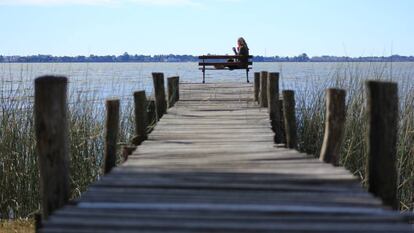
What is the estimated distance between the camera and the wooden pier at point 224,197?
3.55 metres

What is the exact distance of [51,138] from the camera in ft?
14.5

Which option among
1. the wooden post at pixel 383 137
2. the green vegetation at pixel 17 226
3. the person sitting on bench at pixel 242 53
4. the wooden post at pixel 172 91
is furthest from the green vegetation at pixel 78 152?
the person sitting on bench at pixel 242 53

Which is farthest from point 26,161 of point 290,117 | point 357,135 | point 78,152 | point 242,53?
point 242,53

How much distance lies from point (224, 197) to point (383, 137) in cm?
120

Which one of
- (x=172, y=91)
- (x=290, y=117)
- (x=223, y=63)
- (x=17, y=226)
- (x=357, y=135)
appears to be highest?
(x=223, y=63)

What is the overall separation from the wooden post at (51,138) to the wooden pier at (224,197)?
31cm

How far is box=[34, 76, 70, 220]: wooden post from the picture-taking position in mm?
4375

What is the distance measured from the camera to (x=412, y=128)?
9156mm

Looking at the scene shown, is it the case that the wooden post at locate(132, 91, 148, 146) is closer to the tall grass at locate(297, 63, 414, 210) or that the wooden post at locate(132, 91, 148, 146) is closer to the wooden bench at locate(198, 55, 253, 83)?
the tall grass at locate(297, 63, 414, 210)

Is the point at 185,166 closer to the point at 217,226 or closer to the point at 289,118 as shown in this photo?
the point at 217,226

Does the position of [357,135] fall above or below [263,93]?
below

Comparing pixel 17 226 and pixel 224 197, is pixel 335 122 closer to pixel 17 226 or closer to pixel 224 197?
pixel 224 197

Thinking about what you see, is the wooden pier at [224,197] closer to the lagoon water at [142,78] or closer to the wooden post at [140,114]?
the wooden post at [140,114]

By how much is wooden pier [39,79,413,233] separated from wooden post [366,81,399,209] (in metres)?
0.21
